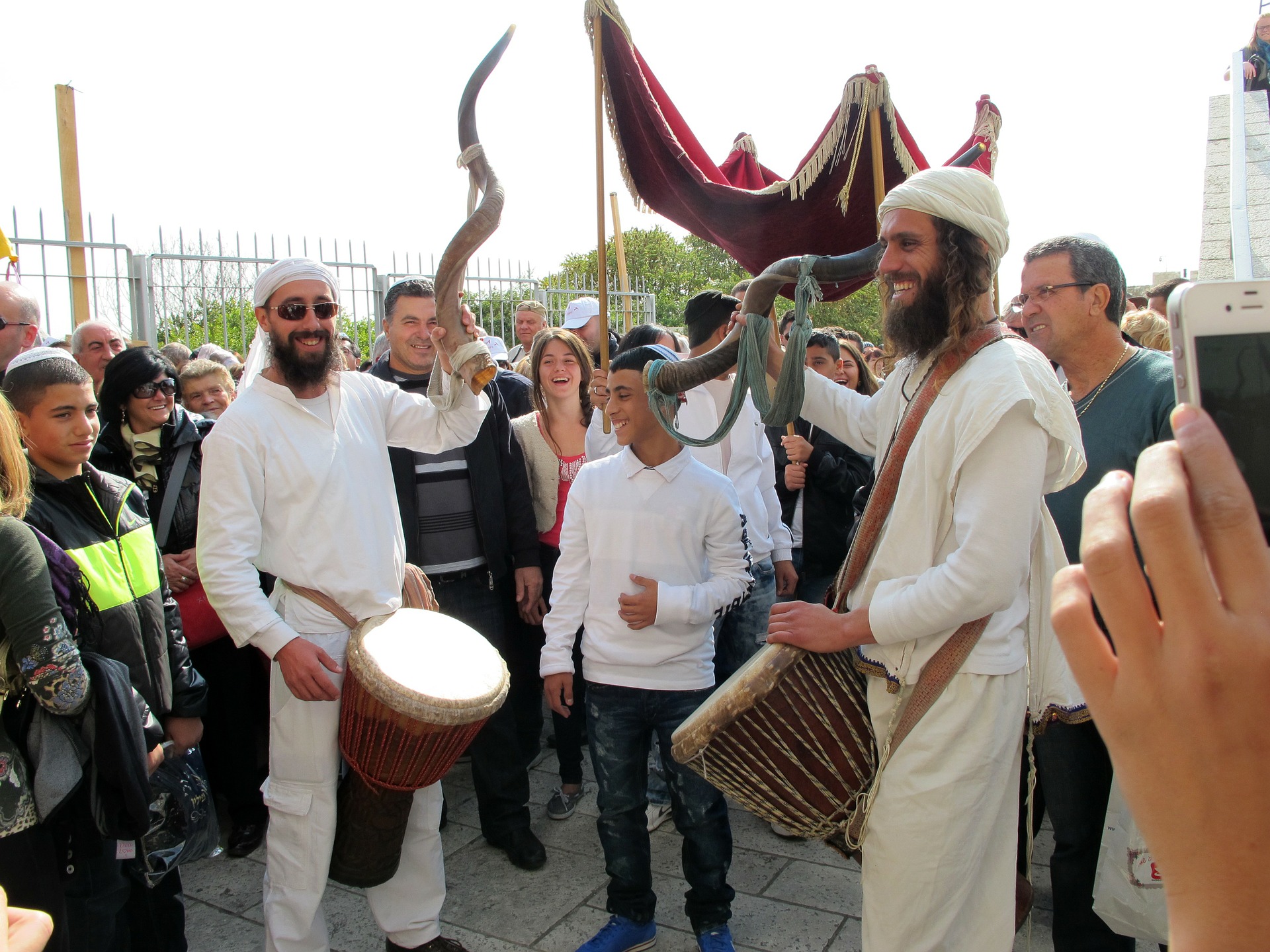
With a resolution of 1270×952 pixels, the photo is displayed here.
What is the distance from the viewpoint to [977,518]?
6.41 ft

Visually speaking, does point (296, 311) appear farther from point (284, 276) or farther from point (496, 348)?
point (496, 348)

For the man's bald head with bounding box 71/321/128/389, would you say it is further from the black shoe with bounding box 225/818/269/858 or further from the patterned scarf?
the black shoe with bounding box 225/818/269/858

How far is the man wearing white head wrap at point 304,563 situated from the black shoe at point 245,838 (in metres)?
1.25

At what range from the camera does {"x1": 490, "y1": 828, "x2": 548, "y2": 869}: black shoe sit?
365 cm

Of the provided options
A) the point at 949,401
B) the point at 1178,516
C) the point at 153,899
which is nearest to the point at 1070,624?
the point at 1178,516

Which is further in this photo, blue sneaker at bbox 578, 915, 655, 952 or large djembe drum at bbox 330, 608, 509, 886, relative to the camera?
blue sneaker at bbox 578, 915, 655, 952

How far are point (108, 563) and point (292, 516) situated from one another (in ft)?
1.85

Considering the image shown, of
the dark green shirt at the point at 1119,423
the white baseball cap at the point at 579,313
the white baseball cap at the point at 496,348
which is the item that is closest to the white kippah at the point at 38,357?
the dark green shirt at the point at 1119,423

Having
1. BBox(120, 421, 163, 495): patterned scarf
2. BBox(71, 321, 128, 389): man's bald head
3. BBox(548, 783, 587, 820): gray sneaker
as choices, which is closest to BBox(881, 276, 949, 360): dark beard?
BBox(548, 783, 587, 820): gray sneaker

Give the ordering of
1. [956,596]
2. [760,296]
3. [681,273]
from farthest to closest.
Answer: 1. [681,273]
2. [760,296]
3. [956,596]

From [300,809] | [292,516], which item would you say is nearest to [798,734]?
[300,809]

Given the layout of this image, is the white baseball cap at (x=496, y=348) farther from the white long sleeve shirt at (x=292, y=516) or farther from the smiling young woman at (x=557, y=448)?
the white long sleeve shirt at (x=292, y=516)

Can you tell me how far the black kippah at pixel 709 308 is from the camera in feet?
13.8

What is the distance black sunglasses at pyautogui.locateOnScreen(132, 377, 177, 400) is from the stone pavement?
208 cm
